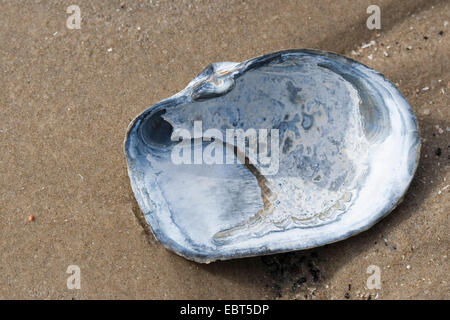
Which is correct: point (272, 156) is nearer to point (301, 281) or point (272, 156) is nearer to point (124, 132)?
point (301, 281)

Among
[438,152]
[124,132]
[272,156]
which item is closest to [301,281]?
[272,156]

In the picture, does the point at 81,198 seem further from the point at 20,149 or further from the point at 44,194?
the point at 20,149

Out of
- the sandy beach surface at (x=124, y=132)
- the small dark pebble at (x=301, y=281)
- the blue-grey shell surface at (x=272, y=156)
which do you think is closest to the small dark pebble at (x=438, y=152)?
the sandy beach surface at (x=124, y=132)

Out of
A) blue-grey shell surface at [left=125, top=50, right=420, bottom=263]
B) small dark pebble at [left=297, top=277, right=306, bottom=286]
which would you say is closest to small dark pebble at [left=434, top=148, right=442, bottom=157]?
blue-grey shell surface at [left=125, top=50, right=420, bottom=263]

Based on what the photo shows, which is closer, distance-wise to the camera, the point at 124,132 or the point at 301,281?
the point at 301,281

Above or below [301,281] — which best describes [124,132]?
above

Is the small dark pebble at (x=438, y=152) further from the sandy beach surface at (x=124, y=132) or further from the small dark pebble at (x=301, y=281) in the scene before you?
the small dark pebble at (x=301, y=281)
